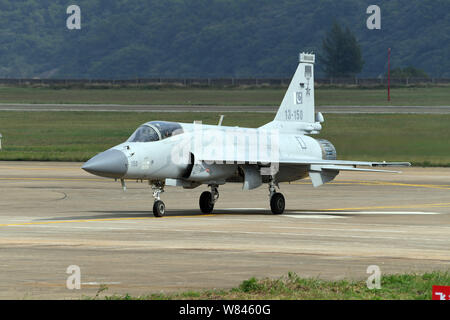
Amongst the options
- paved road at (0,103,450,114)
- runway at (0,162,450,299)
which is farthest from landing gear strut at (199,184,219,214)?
paved road at (0,103,450,114)

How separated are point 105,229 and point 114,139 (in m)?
39.9

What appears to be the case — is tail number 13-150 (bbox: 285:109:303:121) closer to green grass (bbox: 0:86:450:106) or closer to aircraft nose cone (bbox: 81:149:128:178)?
aircraft nose cone (bbox: 81:149:128:178)

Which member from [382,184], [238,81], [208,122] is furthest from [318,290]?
[238,81]

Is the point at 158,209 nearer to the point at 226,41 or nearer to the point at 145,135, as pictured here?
the point at 145,135

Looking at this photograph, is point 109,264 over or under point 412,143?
under

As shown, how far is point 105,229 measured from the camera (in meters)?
24.0

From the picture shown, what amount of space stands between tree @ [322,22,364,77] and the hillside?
6292 millimetres

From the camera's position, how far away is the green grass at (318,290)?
44.6ft

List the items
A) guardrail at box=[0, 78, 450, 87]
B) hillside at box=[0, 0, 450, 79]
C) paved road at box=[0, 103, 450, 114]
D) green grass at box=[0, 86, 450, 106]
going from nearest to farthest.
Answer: paved road at box=[0, 103, 450, 114] → green grass at box=[0, 86, 450, 106] → guardrail at box=[0, 78, 450, 87] → hillside at box=[0, 0, 450, 79]

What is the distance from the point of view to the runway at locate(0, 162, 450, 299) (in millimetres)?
16188

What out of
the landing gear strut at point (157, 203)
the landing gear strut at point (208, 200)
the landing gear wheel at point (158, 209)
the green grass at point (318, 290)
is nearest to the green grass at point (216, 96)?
the landing gear strut at point (208, 200)

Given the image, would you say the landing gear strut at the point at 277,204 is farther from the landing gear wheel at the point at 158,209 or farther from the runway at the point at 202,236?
the landing gear wheel at the point at 158,209
